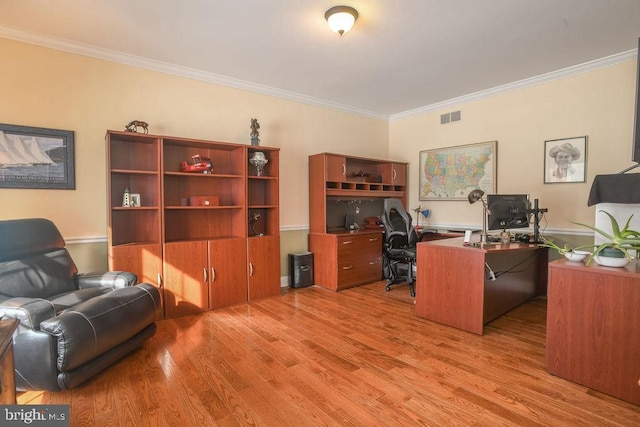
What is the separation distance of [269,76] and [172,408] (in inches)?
139

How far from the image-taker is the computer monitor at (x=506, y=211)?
3396 mm

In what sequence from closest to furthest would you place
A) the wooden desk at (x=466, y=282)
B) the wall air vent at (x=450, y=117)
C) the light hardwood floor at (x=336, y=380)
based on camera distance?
1. the light hardwood floor at (x=336, y=380)
2. the wooden desk at (x=466, y=282)
3. the wall air vent at (x=450, y=117)

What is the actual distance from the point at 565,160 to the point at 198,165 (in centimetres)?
430

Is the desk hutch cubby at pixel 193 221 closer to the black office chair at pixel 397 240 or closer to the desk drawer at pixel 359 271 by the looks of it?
the desk drawer at pixel 359 271

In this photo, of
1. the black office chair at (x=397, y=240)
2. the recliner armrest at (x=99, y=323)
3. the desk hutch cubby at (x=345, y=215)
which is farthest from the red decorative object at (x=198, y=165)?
the black office chair at (x=397, y=240)

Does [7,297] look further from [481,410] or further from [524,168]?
[524,168]

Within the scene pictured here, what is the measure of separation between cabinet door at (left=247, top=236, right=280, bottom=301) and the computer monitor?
2.48m

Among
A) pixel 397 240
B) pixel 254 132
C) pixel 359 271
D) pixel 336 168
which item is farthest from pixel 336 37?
pixel 359 271

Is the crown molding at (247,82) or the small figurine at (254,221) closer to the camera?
the crown molding at (247,82)

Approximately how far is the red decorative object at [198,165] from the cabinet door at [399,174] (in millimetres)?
2976

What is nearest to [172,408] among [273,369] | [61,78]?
[273,369]

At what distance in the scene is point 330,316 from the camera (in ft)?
A: 11.3

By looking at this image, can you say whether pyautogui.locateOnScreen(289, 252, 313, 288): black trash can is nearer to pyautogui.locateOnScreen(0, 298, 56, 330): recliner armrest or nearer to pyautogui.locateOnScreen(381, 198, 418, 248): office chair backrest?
pyautogui.locateOnScreen(381, 198, 418, 248): office chair backrest

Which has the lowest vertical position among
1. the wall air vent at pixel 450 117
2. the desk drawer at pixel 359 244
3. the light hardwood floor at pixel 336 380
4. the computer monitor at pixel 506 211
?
the light hardwood floor at pixel 336 380
